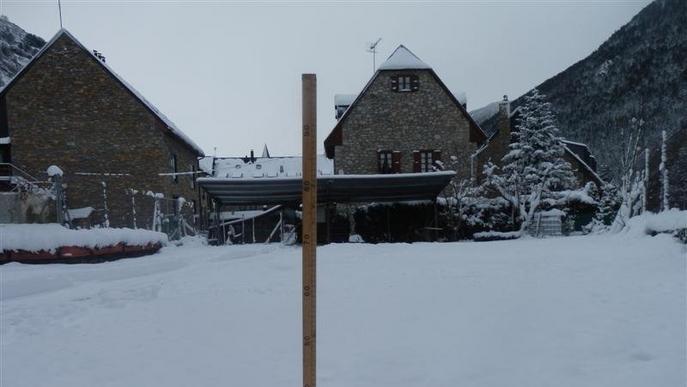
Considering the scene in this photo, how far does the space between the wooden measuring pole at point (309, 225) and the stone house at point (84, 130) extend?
17647 mm

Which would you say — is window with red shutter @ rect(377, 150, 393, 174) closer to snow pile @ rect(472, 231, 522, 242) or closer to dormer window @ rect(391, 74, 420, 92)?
dormer window @ rect(391, 74, 420, 92)

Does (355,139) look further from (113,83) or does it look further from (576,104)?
(576,104)

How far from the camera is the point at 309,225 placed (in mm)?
2385

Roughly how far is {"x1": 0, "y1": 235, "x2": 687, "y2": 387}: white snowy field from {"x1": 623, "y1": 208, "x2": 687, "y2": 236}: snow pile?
4.66 feet

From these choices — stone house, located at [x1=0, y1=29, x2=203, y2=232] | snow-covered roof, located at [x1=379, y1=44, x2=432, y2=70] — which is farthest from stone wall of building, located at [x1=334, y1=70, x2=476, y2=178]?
stone house, located at [x1=0, y1=29, x2=203, y2=232]

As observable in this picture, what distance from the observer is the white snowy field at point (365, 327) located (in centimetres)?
297

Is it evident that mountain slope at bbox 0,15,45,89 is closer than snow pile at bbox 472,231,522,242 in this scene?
No

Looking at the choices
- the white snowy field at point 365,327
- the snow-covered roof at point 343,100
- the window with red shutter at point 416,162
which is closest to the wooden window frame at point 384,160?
the window with red shutter at point 416,162

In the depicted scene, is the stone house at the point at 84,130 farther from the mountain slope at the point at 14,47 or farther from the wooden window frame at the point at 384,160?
the mountain slope at the point at 14,47

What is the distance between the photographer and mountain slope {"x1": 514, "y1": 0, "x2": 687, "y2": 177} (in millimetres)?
42500

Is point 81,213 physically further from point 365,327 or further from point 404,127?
point 365,327

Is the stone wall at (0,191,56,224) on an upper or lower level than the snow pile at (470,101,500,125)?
lower

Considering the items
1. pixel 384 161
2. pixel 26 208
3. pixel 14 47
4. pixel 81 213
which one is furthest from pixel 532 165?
pixel 14 47

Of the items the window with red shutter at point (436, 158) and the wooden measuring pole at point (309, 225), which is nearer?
the wooden measuring pole at point (309, 225)
